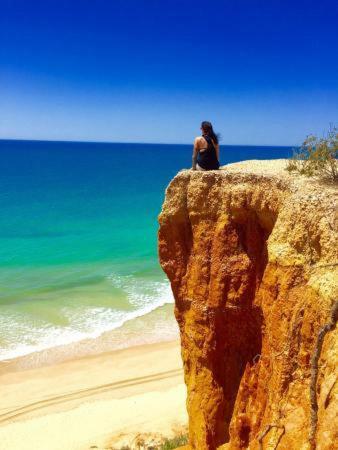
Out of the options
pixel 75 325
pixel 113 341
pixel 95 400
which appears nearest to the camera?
pixel 95 400

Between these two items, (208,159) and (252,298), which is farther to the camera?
(208,159)

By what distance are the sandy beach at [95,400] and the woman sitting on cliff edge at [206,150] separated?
7246 millimetres

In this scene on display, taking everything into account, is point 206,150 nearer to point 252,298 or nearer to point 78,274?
point 252,298

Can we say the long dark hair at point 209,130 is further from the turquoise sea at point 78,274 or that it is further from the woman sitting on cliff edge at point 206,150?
the turquoise sea at point 78,274

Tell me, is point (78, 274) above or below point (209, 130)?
below

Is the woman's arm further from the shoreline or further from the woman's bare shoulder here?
the shoreline

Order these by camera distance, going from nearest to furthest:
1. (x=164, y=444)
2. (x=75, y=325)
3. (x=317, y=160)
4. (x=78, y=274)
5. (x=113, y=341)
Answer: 1. (x=317, y=160)
2. (x=164, y=444)
3. (x=113, y=341)
4. (x=75, y=325)
5. (x=78, y=274)

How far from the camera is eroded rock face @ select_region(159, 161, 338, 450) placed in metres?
5.37

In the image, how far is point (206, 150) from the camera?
27.2 feet

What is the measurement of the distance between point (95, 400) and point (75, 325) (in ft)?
19.8

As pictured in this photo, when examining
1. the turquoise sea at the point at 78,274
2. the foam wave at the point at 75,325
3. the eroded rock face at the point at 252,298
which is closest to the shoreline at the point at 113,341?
the turquoise sea at the point at 78,274

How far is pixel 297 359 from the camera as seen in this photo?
5.62m

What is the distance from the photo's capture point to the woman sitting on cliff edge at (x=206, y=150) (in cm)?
816

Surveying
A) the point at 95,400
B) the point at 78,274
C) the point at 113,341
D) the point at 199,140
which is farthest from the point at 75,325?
the point at 199,140
